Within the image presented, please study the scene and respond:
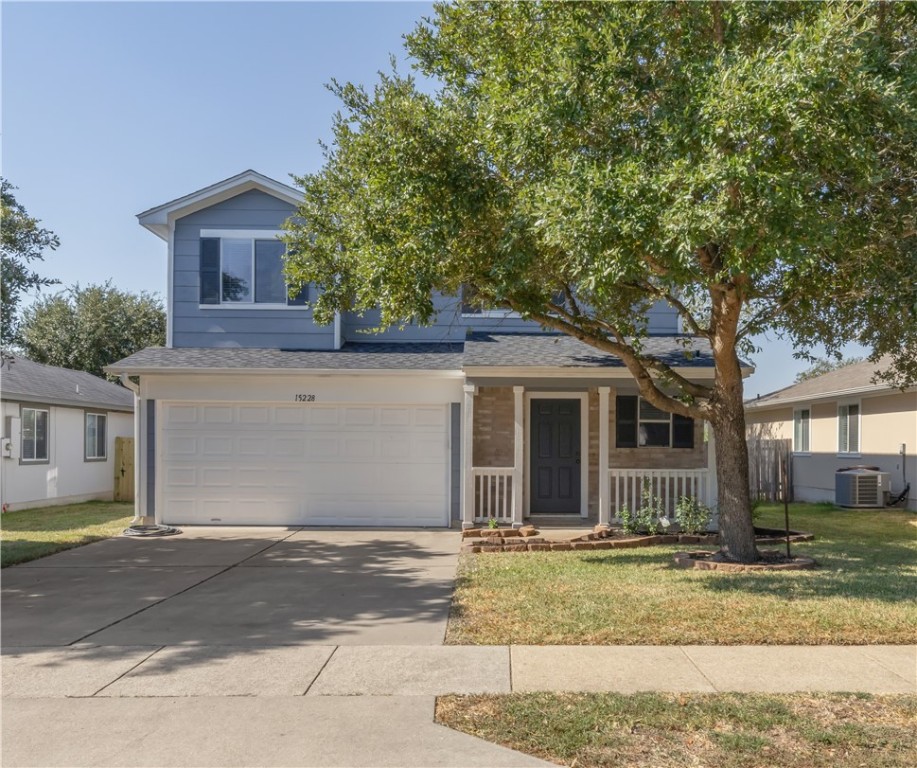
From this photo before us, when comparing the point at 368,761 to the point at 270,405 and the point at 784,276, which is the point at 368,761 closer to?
the point at 784,276

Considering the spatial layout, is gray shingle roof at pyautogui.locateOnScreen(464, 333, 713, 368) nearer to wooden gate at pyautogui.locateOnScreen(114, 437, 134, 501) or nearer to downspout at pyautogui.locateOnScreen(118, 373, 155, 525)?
downspout at pyautogui.locateOnScreen(118, 373, 155, 525)

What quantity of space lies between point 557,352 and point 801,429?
11982mm

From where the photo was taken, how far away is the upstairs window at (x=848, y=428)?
2005 centimetres

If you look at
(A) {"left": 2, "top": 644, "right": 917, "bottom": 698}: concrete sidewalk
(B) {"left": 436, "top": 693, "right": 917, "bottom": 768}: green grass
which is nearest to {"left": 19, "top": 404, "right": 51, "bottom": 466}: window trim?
(A) {"left": 2, "top": 644, "right": 917, "bottom": 698}: concrete sidewalk

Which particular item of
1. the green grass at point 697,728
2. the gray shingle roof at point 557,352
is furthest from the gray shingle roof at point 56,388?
the green grass at point 697,728

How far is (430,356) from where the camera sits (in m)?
15.0

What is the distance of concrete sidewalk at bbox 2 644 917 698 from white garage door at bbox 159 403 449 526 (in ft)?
25.8

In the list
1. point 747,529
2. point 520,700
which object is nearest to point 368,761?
point 520,700

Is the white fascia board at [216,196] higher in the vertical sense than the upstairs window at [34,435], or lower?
higher

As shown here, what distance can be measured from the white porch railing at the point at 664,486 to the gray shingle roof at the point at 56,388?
Answer: 12066mm

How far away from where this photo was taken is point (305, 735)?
15.7ft

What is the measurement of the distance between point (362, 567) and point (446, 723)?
18.7 ft

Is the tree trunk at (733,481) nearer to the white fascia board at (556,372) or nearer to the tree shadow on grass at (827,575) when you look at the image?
the tree shadow on grass at (827,575)

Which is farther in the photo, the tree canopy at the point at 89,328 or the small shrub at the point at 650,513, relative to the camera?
the tree canopy at the point at 89,328
